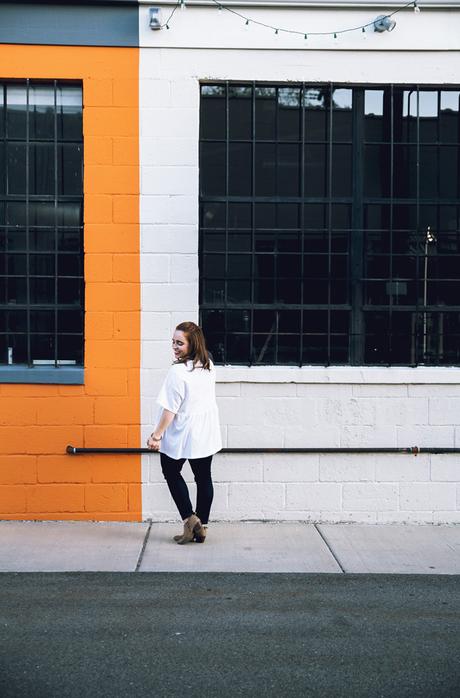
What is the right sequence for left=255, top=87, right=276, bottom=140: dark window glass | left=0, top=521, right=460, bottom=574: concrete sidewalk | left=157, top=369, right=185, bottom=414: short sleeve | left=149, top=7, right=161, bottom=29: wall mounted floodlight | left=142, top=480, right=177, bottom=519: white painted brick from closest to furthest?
left=0, top=521, right=460, bottom=574: concrete sidewalk < left=157, top=369, right=185, bottom=414: short sleeve < left=149, top=7, right=161, bottom=29: wall mounted floodlight < left=142, top=480, right=177, bottom=519: white painted brick < left=255, top=87, right=276, bottom=140: dark window glass

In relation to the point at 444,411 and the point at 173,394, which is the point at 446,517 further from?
the point at 173,394

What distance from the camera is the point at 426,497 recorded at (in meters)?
8.41

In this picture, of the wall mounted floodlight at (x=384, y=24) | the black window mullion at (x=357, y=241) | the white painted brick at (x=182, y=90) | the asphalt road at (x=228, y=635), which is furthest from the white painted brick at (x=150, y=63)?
the asphalt road at (x=228, y=635)

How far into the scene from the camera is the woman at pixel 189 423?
732 cm

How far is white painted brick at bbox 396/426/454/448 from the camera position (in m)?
8.41

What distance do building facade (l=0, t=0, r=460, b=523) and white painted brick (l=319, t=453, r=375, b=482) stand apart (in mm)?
12

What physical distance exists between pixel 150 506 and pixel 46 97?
363 cm

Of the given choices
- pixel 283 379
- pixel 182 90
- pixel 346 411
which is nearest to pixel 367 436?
pixel 346 411

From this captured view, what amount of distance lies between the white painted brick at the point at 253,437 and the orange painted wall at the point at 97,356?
0.83 meters

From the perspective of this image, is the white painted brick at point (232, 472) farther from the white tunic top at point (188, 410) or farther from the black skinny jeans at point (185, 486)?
the white tunic top at point (188, 410)

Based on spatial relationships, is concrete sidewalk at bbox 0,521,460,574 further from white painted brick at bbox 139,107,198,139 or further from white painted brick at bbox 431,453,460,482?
white painted brick at bbox 139,107,198,139

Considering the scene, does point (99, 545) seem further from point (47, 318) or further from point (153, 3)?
point (153, 3)

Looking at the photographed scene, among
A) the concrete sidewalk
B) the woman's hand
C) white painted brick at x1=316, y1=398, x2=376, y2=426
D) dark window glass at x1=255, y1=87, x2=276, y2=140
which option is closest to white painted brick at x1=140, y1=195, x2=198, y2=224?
dark window glass at x1=255, y1=87, x2=276, y2=140

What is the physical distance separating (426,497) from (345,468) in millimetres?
749
